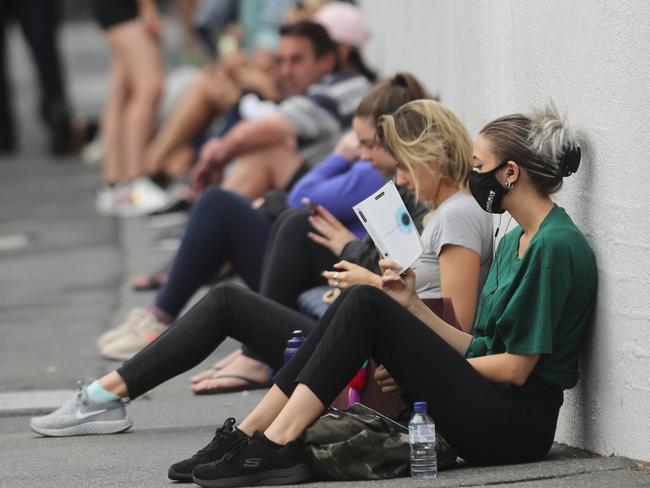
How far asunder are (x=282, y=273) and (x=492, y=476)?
2.04 meters

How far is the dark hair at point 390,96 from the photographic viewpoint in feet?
19.4

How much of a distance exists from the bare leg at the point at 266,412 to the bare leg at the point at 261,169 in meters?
3.82

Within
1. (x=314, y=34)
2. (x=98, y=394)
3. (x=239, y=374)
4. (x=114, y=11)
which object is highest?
(x=314, y=34)

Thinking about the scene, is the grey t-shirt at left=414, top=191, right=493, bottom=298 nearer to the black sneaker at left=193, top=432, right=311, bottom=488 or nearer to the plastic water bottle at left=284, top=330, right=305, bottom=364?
the plastic water bottle at left=284, top=330, right=305, bottom=364

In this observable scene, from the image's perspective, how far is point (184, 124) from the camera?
1129 centimetres

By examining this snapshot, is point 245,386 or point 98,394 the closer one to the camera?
point 98,394

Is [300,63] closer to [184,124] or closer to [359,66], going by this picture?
[359,66]

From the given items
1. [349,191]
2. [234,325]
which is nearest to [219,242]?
[349,191]

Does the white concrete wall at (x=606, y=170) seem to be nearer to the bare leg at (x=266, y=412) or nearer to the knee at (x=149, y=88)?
the bare leg at (x=266, y=412)

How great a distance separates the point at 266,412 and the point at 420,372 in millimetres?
508

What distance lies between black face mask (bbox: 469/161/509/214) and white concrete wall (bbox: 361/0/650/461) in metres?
0.31

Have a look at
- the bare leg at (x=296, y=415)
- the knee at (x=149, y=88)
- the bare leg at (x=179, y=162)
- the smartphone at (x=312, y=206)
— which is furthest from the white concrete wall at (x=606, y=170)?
the knee at (x=149, y=88)

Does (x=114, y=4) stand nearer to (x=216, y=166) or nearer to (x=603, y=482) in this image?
(x=216, y=166)

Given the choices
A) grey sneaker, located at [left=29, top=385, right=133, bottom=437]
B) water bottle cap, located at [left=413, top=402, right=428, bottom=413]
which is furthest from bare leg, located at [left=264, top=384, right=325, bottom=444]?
grey sneaker, located at [left=29, top=385, right=133, bottom=437]
